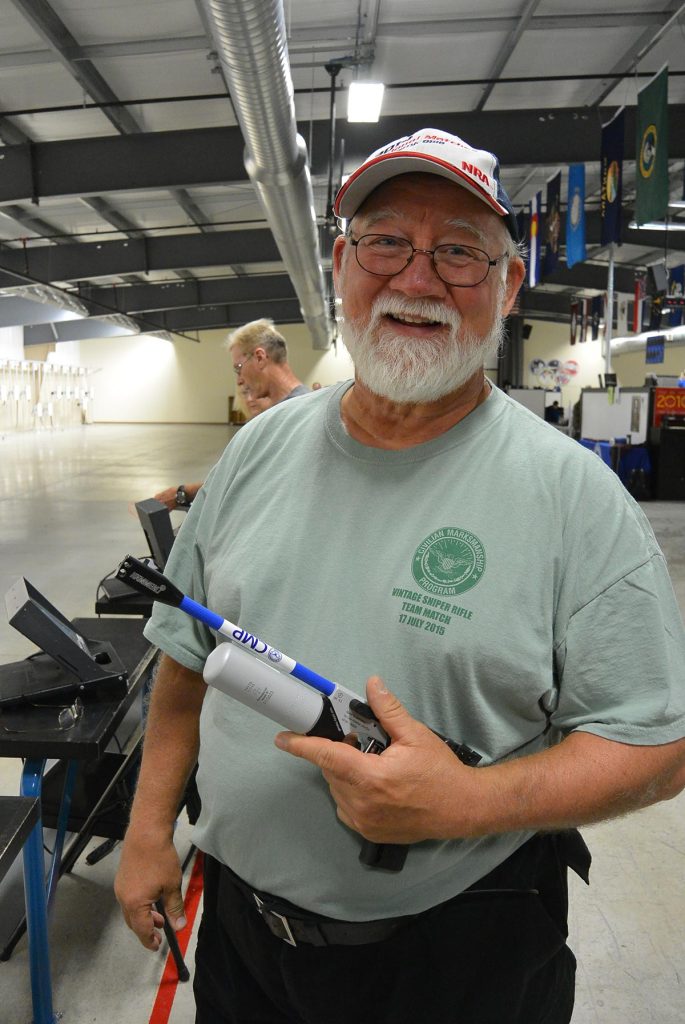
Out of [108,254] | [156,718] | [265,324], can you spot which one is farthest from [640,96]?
[108,254]

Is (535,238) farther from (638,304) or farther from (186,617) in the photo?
(186,617)

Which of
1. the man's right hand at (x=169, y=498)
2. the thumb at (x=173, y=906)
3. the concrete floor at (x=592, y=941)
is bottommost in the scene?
the concrete floor at (x=592, y=941)

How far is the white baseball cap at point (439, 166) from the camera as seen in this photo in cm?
105

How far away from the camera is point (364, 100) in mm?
5406

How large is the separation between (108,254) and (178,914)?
13208 millimetres

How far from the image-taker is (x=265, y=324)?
4270mm

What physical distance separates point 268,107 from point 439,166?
453cm

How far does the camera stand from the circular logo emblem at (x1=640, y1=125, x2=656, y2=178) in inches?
222

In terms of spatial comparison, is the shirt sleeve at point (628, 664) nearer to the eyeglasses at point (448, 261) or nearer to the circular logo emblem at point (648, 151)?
the eyeglasses at point (448, 261)

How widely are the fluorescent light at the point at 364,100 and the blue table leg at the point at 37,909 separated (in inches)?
197

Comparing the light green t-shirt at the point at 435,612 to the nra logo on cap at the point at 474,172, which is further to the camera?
the nra logo on cap at the point at 474,172

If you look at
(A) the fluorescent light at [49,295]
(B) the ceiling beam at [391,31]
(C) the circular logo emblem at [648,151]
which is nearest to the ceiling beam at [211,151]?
(B) the ceiling beam at [391,31]

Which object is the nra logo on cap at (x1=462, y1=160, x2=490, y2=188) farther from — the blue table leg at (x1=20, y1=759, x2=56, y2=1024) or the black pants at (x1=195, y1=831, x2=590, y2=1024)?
the blue table leg at (x1=20, y1=759, x2=56, y2=1024)

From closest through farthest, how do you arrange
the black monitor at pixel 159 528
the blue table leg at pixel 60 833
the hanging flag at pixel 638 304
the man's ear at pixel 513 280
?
the man's ear at pixel 513 280, the blue table leg at pixel 60 833, the black monitor at pixel 159 528, the hanging flag at pixel 638 304
